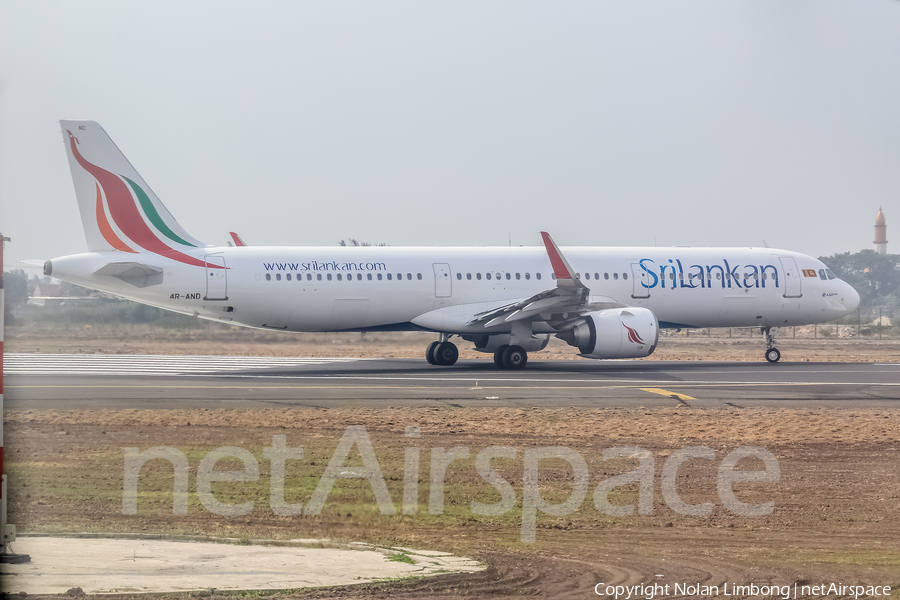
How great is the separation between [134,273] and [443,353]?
10382mm

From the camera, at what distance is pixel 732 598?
7508 millimetres

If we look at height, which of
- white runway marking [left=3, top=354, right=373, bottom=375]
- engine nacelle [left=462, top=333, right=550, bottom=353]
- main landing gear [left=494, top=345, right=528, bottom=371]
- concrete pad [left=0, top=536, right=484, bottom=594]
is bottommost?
concrete pad [left=0, top=536, right=484, bottom=594]

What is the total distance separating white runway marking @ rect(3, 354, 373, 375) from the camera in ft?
91.6

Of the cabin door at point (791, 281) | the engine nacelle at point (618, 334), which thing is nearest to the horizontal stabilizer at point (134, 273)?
the engine nacelle at point (618, 334)

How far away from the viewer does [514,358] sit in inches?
1188

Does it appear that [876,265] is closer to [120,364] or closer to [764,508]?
[120,364]

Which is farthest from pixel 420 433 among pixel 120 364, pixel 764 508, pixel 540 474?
pixel 120 364

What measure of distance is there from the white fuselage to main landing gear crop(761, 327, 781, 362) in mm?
469

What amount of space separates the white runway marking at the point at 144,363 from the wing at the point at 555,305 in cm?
709

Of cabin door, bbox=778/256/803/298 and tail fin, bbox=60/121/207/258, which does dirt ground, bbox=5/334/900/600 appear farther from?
cabin door, bbox=778/256/803/298

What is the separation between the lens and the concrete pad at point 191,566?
6.91 m

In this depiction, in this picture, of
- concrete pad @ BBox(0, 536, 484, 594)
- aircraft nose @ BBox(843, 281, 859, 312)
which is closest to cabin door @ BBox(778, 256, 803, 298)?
aircraft nose @ BBox(843, 281, 859, 312)

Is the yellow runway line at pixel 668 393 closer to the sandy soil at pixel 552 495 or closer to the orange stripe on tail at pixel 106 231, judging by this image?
the sandy soil at pixel 552 495

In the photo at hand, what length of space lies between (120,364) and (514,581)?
1014 inches
